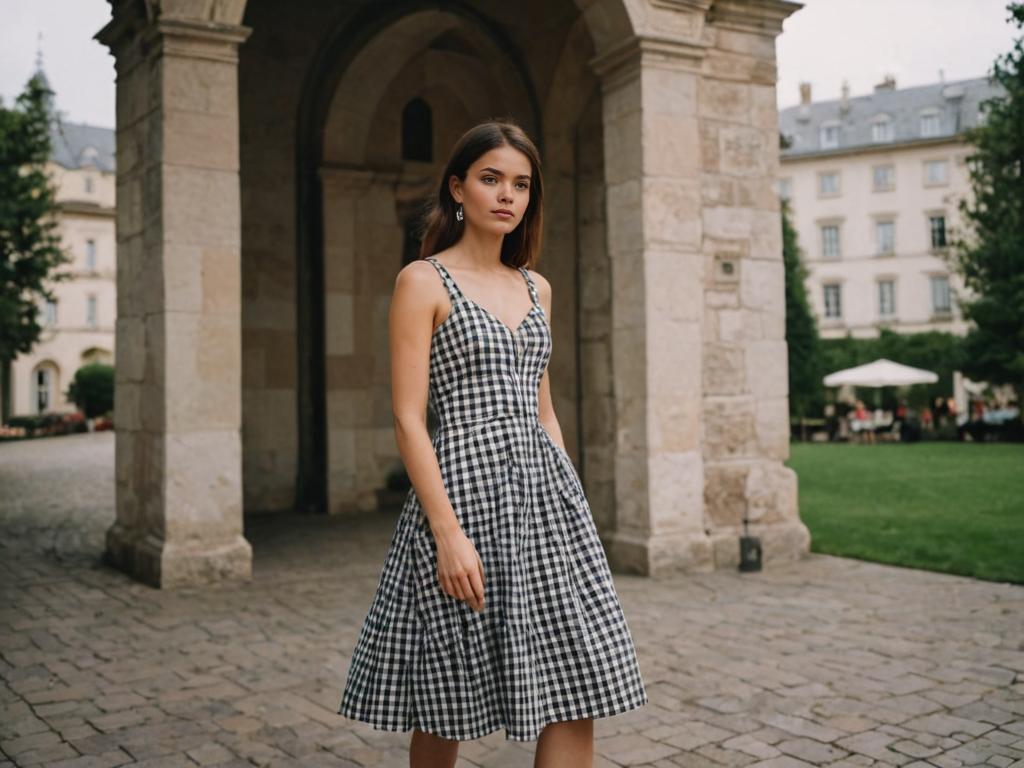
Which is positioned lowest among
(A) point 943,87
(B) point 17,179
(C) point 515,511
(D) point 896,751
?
(D) point 896,751

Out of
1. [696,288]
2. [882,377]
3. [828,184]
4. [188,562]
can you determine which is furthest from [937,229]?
Result: [188,562]

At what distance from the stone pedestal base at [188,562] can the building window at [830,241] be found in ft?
168

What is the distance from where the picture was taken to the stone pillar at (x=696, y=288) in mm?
7238

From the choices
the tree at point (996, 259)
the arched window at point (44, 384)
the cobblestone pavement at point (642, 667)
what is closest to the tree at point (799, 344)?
the tree at point (996, 259)

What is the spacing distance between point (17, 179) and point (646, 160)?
2042 centimetres

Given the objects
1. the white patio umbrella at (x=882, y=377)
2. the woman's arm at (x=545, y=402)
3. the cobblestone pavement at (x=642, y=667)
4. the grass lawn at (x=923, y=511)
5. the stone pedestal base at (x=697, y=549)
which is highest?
the white patio umbrella at (x=882, y=377)

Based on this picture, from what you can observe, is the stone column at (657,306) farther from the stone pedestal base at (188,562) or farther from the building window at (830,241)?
the building window at (830,241)

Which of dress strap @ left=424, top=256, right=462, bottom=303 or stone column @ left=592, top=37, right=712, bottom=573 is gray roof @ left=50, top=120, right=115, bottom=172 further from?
dress strap @ left=424, top=256, right=462, bottom=303

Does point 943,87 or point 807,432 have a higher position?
point 943,87

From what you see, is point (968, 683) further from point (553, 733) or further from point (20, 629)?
point (20, 629)

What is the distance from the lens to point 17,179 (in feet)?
75.7

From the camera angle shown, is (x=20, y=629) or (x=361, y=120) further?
(x=361, y=120)

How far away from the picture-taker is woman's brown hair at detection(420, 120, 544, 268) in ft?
7.68

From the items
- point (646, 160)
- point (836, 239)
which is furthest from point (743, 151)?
point (836, 239)
